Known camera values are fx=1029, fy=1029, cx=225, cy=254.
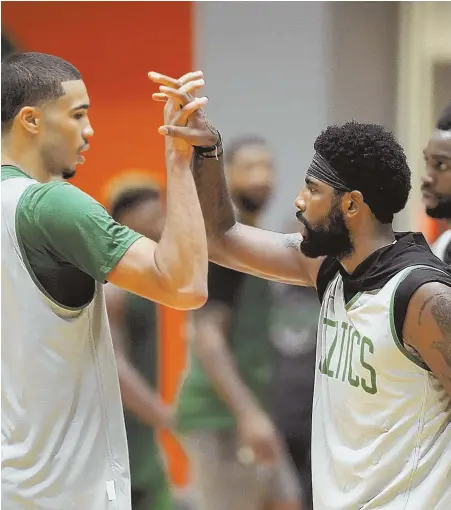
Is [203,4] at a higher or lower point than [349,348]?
higher

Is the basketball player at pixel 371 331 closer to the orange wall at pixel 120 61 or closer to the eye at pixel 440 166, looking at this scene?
the eye at pixel 440 166

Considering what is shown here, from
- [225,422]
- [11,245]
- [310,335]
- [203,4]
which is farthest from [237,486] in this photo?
[203,4]

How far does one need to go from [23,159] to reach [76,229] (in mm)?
309

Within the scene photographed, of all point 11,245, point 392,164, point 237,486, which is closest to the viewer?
point 11,245

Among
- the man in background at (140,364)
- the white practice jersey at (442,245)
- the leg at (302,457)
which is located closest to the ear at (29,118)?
the white practice jersey at (442,245)

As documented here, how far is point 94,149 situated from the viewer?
15.8ft

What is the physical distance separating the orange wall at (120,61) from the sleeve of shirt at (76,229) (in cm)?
263

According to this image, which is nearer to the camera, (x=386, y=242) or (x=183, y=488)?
(x=386, y=242)

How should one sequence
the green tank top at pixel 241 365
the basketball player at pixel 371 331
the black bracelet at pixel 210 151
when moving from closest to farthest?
the basketball player at pixel 371 331 → the black bracelet at pixel 210 151 → the green tank top at pixel 241 365

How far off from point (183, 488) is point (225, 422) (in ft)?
3.33

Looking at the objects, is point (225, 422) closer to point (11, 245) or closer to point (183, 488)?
point (183, 488)

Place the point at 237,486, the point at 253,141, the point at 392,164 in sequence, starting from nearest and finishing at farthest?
1. the point at 392,164
2. the point at 237,486
3. the point at 253,141

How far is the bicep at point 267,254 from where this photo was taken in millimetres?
2611

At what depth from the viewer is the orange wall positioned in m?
4.62
